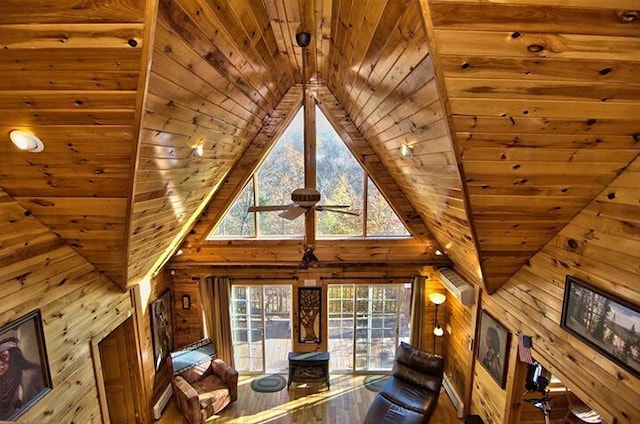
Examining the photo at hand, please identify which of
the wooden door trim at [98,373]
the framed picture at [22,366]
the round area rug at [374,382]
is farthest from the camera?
the round area rug at [374,382]

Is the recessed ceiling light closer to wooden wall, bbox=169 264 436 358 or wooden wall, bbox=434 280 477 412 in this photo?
wooden wall, bbox=169 264 436 358

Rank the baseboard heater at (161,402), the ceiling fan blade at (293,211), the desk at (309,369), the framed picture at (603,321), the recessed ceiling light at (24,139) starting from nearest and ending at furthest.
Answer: the recessed ceiling light at (24,139), the framed picture at (603,321), the ceiling fan blade at (293,211), the baseboard heater at (161,402), the desk at (309,369)

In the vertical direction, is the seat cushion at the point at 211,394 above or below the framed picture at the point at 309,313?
below

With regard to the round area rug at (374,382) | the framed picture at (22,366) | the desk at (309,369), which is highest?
the framed picture at (22,366)

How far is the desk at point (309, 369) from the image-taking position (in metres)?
5.53

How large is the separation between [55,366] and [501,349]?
4.58m

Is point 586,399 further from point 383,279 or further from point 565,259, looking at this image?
point 383,279

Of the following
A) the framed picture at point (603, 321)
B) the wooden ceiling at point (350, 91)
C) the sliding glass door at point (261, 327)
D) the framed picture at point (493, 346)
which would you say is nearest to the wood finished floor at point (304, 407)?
the sliding glass door at point (261, 327)

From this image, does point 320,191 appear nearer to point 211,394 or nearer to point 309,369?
point 309,369

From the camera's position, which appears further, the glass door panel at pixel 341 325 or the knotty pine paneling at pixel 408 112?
the glass door panel at pixel 341 325

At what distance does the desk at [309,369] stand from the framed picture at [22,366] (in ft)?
10.9

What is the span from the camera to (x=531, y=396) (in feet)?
14.2

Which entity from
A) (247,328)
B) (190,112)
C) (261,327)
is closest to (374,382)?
(261,327)

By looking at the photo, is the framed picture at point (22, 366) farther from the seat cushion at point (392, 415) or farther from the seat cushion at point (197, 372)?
the seat cushion at point (392, 415)
